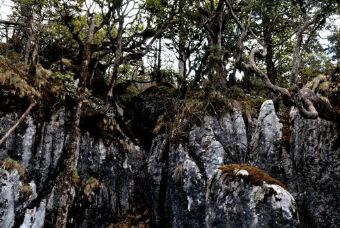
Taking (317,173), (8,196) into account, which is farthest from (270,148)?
(8,196)

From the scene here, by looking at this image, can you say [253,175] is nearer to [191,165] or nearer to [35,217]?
[191,165]

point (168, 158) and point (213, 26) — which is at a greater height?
point (213, 26)

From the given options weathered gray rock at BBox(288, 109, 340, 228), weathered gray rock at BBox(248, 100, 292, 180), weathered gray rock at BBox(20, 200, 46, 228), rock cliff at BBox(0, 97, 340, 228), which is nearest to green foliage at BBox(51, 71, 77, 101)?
rock cliff at BBox(0, 97, 340, 228)

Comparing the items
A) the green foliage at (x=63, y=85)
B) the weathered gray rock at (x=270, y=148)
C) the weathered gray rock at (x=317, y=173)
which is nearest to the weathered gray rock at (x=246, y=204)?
the weathered gray rock at (x=317, y=173)

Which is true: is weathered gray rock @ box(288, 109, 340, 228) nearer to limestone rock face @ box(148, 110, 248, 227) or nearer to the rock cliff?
the rock cliff

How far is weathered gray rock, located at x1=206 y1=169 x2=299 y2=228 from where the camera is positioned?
949 centimetres

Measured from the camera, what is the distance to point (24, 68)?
64.3 feet

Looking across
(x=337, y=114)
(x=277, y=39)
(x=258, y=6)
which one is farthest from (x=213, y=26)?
(x=337, y=114)

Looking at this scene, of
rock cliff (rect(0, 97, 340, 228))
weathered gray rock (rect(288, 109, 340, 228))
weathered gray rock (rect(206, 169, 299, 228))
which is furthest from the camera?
weathered gray rock (rect(288, 109, 340, 228))

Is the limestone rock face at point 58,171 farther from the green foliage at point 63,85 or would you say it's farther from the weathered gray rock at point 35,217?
the green foliage at point 63,85

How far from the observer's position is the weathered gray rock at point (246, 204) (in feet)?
31.1

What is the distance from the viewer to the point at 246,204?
10.0 m

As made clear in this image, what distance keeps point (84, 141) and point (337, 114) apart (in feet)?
40.5

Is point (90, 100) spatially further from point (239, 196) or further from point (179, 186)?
point (239, 196)
